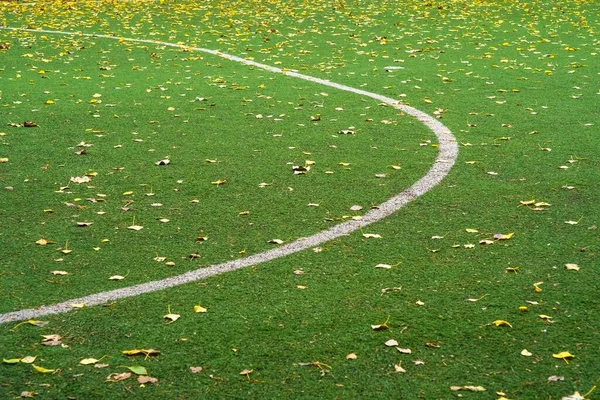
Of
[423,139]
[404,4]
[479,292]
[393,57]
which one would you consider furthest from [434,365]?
[404,4]

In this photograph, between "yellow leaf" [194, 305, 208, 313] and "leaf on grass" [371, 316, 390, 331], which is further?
"yellow leaf" [194, 305, 208, 313]

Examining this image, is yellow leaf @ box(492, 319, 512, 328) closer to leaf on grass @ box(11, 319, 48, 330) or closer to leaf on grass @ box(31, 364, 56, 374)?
leaf on grass @ box(31, 364, 56, 374)

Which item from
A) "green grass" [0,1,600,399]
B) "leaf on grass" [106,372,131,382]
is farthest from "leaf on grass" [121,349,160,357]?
"leaf on grass" [106,372,131,382]


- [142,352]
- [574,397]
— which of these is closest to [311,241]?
[142,352]

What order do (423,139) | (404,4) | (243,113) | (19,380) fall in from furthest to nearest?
(404,4) < (243,113) < (423,139) < (19,380)

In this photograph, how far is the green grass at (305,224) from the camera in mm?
4027

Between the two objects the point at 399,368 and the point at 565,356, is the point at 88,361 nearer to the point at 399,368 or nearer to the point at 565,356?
the point at 399,368

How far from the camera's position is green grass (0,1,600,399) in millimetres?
4027

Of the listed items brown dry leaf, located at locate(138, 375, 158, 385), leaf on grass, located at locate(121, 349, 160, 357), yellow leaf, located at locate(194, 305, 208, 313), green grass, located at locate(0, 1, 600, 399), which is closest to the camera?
brown dry leaf, located at locate(138, 375, 158, 385)

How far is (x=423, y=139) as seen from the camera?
844 centimetres

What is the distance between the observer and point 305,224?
601 centimetres

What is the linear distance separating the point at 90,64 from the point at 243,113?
4.60 meters

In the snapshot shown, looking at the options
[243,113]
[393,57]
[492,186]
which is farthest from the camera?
[393,57]

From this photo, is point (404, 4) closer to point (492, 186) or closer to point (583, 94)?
point (583, 94)
